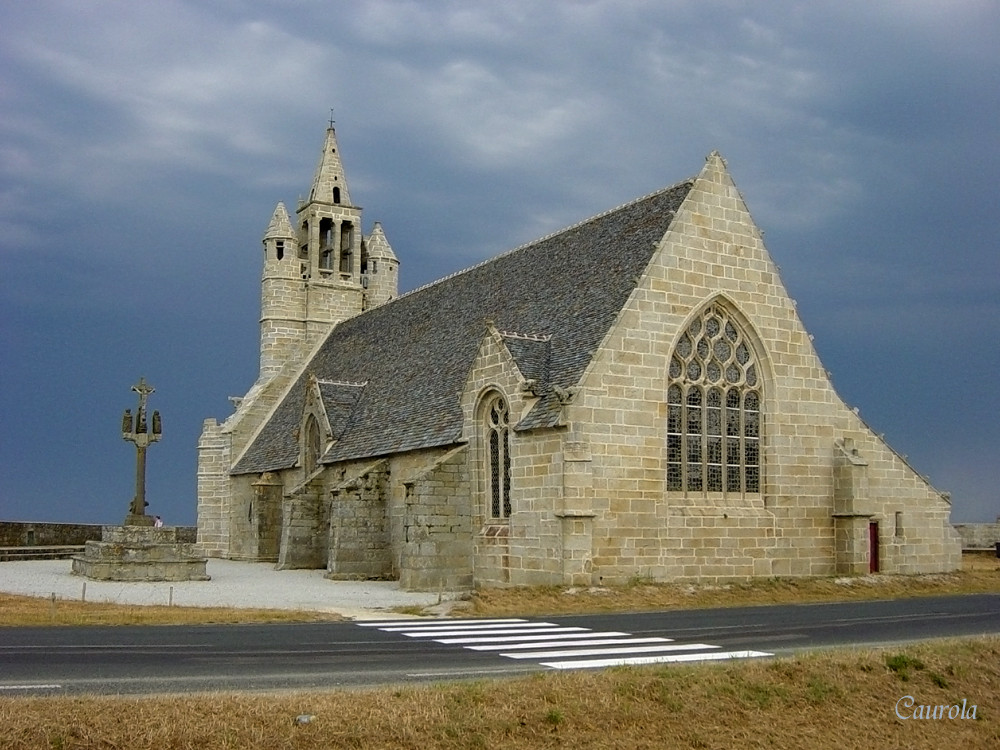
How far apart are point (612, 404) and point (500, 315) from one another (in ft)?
28.0

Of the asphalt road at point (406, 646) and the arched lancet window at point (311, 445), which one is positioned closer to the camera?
the asphalt road at point (406, 646)

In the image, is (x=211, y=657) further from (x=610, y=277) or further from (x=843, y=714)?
(x=610, y=277)

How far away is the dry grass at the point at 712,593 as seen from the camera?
20.6 metres

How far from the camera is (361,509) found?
1189 inches

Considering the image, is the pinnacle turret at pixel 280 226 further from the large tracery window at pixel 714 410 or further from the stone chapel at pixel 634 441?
the large tracery window at pixel 714 410

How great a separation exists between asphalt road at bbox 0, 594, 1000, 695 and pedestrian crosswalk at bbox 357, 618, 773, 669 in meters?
0.03

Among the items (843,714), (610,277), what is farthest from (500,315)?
(843,714)

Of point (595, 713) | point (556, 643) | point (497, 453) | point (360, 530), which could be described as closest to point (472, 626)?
point (556, 643)

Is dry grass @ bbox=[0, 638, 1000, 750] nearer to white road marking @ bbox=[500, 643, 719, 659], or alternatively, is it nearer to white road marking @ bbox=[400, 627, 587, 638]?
white road marking @ bbox=[500, 643, 719, 659]

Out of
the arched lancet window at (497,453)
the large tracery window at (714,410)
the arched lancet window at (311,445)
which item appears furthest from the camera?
the arched lancet window at (311,445)

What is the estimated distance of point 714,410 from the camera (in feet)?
85.8

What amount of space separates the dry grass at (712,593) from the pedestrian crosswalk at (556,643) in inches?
85.1

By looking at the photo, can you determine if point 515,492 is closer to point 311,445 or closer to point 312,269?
point 311,445

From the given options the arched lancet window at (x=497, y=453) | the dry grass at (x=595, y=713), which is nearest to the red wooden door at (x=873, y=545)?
the arched lancet window at (x=497, y=453)
